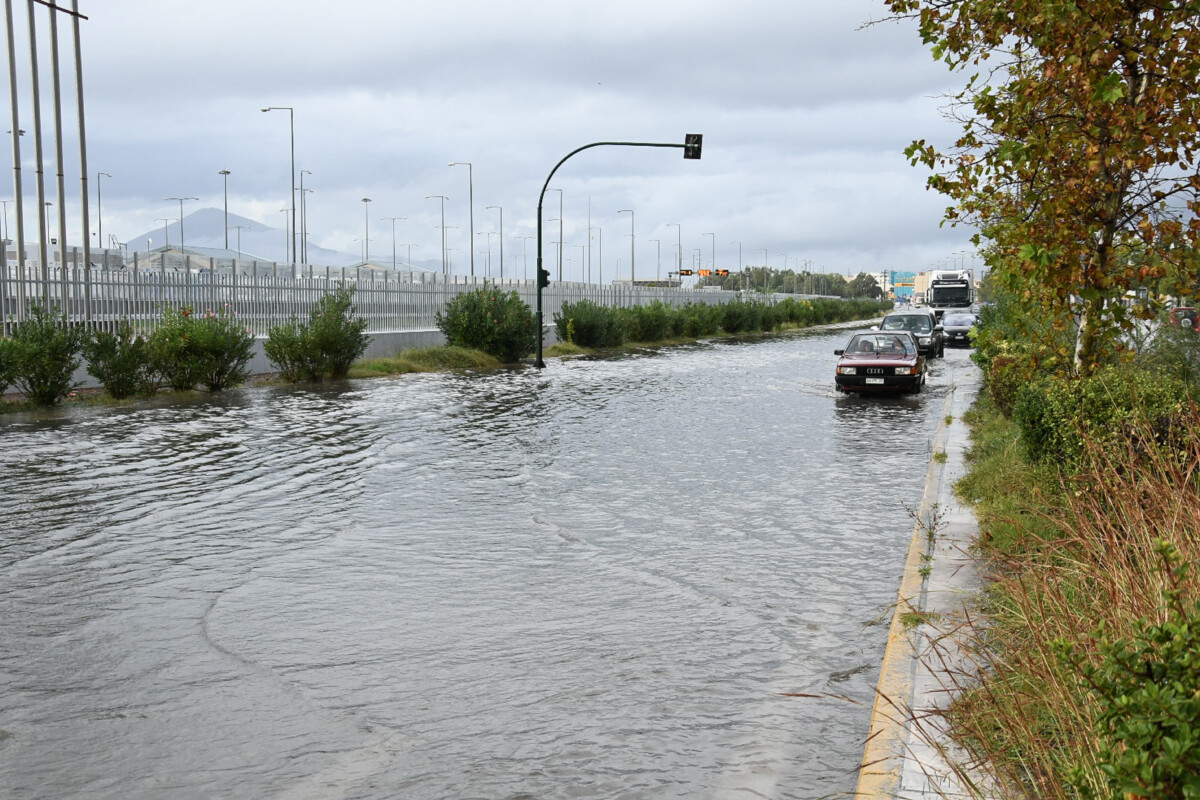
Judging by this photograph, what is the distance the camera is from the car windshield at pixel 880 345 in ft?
81.9

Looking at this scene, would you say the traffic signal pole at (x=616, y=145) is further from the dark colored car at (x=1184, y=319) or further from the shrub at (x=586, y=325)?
the dark colored car at (x=1184, y=319)

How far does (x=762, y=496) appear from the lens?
11.6m

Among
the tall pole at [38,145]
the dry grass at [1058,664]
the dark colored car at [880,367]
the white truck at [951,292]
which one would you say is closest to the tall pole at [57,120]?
the tall pole at [38,145]

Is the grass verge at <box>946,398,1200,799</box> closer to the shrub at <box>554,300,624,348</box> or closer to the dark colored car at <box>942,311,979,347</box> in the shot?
the shrub at <box>554,300,624,348</box>

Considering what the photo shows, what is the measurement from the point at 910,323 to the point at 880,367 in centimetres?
1663

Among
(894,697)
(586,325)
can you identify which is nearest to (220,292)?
(586,325)

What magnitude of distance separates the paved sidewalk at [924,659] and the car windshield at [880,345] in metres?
13.9

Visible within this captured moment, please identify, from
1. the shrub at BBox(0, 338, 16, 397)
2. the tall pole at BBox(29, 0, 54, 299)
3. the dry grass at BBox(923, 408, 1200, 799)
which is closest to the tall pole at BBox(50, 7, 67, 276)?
the tall pole at BBox(29, 0, 54, 299)

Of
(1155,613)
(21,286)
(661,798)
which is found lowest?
(661,798)

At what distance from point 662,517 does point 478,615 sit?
3.51 m

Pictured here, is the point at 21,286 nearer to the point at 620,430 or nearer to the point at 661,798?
the point at 620,430

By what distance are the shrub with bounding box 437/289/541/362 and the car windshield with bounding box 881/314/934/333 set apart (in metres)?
12.0

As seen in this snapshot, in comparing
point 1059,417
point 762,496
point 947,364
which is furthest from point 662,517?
point 947,364

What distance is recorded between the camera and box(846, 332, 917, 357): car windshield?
2497cm
